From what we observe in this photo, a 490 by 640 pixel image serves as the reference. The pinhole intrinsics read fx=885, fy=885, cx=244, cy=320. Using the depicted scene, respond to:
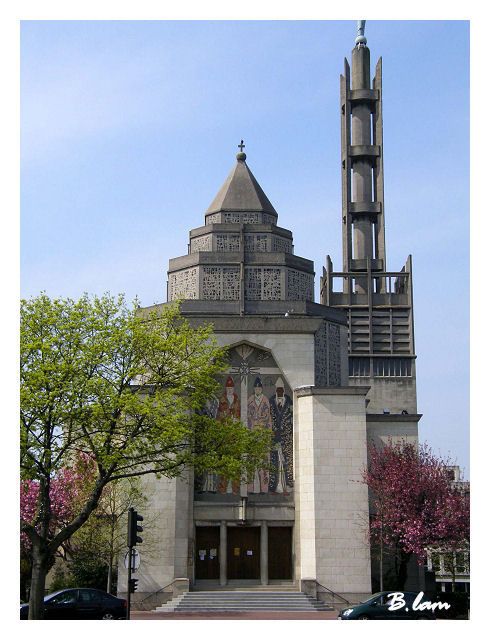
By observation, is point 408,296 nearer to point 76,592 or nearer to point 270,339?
point 270,339

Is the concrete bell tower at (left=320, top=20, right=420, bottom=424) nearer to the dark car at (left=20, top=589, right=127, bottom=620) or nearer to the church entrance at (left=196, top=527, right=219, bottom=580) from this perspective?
the church entrance at (left=196, top=527, right=219, bottom=580)

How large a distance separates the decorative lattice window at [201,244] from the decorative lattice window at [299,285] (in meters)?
5.05

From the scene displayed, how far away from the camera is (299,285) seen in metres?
50.3

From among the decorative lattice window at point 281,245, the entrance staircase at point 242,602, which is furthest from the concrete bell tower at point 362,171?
the entrance staircase at point 242,602

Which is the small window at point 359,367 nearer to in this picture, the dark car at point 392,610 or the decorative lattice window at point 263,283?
the decorative lattice window at point 263,283

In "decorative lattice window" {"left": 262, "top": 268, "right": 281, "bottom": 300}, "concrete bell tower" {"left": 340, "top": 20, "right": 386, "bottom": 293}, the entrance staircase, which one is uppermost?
"concrete bell tower" {"left": 340, "top": 20, "right": 386, "bottom": 293}

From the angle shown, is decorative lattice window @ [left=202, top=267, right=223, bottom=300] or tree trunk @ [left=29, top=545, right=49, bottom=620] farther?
decorative lattice window @ [left=202, top=267, right=223, bottom=300]

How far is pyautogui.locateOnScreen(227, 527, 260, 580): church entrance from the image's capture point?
40.3 metres

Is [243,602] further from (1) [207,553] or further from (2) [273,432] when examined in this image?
(2) [273,432]

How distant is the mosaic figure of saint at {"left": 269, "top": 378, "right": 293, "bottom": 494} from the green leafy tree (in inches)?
376

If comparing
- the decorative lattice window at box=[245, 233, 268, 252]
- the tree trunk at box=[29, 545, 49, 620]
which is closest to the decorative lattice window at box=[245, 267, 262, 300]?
the decorative lattice window at box=[245, 233, 268, 252]

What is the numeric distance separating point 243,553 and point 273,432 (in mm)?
5696

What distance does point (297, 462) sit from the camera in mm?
41062

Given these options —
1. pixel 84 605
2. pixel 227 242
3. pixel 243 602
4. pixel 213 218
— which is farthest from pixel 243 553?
pixel 213 218
